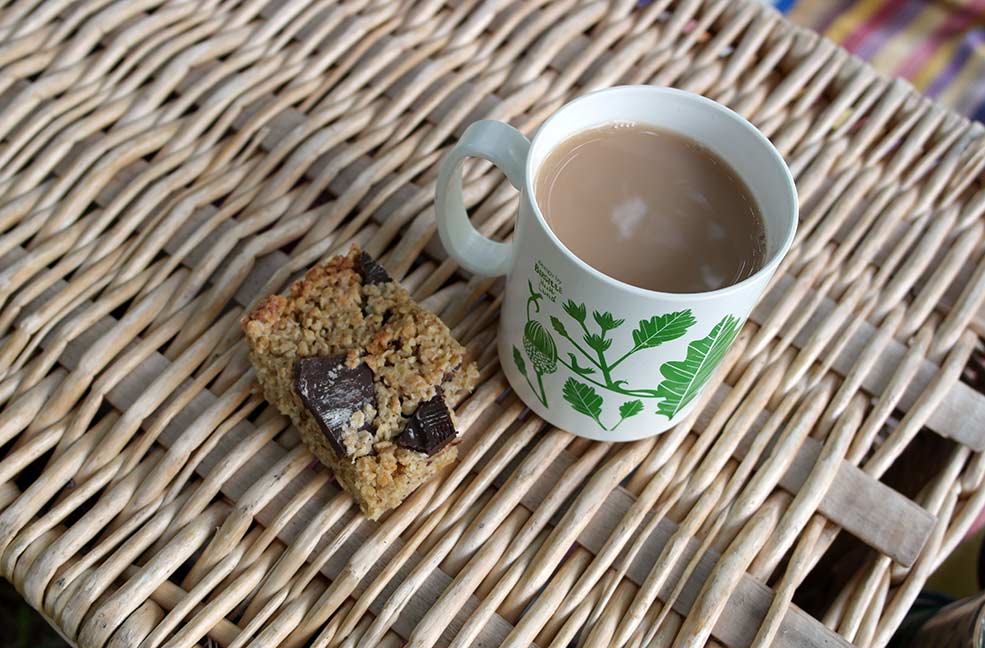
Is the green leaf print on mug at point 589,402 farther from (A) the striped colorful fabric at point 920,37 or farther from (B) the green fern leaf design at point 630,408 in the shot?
(A) the striped colorful fabric at point 920,37

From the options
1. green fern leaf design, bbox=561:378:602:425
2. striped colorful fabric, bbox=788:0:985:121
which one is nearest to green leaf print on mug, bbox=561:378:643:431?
green fern leaf design, bbox=561:378:602:425

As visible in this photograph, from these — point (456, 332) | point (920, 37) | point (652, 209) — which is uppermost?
point (652, 209)

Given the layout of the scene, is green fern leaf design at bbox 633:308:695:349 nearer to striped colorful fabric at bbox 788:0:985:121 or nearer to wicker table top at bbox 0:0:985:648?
wicker table top at bbox 0:0:985:648

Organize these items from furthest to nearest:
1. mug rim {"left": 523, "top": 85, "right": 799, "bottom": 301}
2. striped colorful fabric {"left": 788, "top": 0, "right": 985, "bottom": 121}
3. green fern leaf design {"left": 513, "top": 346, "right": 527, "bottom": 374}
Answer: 1. striped colorful fabric {"left": 788, "top": 0, "right": 985, "bottom": 121}
2. green fern leaf design {"left": 513, "top": 346, "right": 527, "bottom": 374}
3. mug rim {"left": 523, "top": 85, "right": 799, "bottom": 301}

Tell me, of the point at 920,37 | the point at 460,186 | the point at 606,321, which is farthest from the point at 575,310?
the point at 920,37

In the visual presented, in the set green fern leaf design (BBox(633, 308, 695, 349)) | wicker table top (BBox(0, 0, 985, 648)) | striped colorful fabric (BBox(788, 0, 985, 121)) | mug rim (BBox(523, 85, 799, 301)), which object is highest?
mug rim (BBox(523, 85, 799, 301))

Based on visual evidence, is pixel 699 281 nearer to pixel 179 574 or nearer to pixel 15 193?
pixel 179 574

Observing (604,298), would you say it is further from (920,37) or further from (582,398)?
(920,37)

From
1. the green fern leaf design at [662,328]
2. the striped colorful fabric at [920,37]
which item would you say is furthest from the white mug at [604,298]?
the striped colorful fabric at [920,37]
